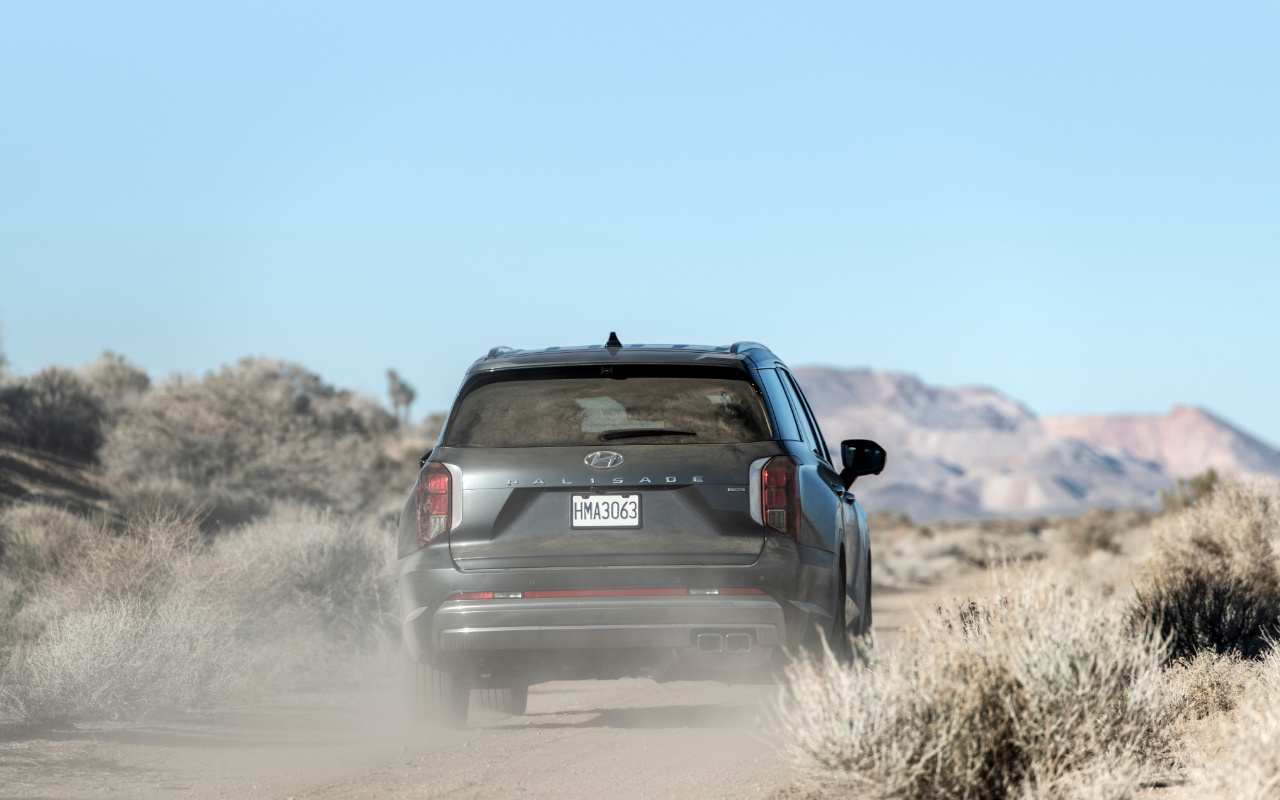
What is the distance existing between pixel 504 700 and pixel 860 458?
8.68 feet

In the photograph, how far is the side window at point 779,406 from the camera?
23.1 ft

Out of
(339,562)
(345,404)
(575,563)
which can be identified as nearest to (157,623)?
(339,562)

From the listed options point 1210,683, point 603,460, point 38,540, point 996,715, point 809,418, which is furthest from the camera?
point 38,540

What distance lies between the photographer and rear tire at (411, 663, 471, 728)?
298 inches

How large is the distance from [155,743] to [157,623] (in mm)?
2066

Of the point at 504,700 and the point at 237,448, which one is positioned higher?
the point at 237,448

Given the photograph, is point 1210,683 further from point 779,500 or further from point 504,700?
point 504,700

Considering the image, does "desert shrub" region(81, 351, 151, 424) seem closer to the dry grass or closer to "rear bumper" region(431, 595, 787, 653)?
the dry grass

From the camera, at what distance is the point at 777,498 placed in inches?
266

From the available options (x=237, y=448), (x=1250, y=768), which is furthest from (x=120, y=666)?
(x=237, y=448)

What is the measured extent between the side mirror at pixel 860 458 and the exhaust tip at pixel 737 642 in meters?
1.96

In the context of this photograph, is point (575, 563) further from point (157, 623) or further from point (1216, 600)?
point (1216, 600)

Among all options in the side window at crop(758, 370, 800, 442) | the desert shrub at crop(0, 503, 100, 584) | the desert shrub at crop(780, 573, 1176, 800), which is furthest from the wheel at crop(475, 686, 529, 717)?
the desert shrub at crop(0, 503, 100, 584)

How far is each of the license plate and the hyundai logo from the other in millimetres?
144
